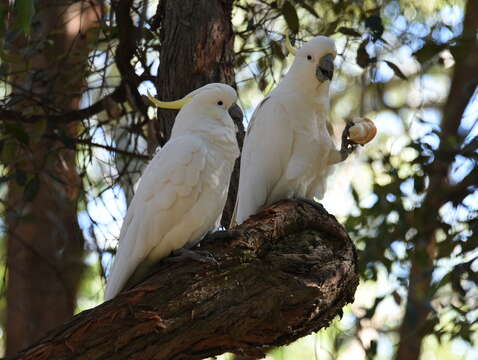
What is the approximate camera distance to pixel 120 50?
3354 mm

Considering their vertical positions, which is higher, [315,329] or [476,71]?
[476,71]

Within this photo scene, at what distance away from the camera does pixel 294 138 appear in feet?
9.70

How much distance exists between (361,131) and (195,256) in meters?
1.04

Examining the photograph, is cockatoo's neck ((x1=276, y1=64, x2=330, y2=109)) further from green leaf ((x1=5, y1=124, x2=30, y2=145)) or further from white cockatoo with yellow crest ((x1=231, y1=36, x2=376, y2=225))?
green leaf ((x1=5, y1=124, x2=30, y2=145))

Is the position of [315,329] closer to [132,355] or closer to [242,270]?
[242,270]

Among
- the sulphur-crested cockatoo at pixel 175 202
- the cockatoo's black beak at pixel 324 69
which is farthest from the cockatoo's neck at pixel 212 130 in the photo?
the cockatoo's black beak at pixel 324 69

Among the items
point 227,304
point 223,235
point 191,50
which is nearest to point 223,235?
point 223,235

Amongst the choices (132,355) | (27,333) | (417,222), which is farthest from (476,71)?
(132,355)

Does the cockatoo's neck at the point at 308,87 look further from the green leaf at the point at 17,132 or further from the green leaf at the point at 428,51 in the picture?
the green leaf at the point at 17,132

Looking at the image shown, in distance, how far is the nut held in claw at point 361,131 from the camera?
2.90 m

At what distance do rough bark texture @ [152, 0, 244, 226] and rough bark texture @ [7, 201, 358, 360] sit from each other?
0.92 m

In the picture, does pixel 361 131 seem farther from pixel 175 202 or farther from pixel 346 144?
pixel 175 202

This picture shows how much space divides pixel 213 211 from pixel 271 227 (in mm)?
210

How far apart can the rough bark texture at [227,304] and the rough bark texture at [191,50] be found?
0.92m
